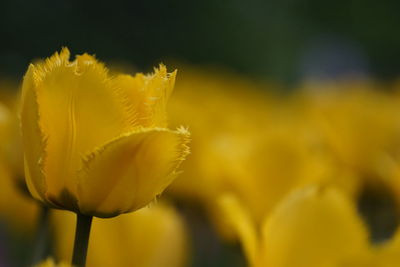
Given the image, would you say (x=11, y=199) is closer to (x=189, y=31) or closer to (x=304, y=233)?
(x=304, y=233)

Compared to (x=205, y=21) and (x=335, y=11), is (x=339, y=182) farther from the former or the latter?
(x=335, y=11)

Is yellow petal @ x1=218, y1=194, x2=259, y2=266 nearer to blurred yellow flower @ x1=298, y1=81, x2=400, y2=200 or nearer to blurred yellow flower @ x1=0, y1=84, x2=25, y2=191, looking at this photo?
blurred yellow flower @ x1=0, y1=84, x2=25, y2=191

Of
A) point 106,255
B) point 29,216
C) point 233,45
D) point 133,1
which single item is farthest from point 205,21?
point 106,255

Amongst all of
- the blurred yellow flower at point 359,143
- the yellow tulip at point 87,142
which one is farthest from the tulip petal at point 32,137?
the blurred yellow flower at point 359,143

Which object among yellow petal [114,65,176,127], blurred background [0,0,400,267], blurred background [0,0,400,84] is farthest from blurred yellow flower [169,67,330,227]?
blurred background [0,0,400,84]

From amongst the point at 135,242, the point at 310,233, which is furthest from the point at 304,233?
the point at 135,242

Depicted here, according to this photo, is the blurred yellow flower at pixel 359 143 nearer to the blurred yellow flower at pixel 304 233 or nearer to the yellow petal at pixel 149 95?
the blurred yellow flower at pixel 304 233
